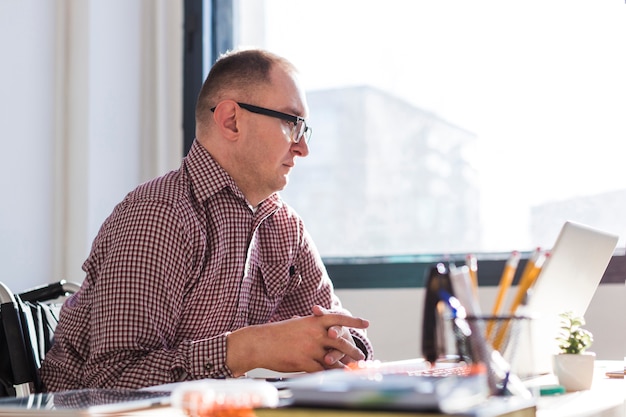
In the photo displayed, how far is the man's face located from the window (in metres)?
0.87

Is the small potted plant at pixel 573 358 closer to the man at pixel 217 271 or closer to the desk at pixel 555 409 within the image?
the desk at pixel 555 409

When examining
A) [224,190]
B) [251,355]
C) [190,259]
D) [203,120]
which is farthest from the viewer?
[203,120]

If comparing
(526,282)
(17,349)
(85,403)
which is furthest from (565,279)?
(17,349)

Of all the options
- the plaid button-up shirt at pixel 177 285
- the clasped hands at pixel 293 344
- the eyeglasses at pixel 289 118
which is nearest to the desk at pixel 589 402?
the clasped hands at pixel 293 344

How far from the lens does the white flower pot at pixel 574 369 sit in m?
1.29

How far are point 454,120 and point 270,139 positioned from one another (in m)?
0.92

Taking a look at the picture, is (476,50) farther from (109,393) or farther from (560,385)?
(109,393)

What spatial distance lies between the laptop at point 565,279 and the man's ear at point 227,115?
824 mm

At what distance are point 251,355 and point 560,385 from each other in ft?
1.63

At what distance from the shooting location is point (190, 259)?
65.7 inches

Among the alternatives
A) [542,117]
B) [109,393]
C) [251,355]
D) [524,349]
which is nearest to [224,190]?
Result: [251,355]

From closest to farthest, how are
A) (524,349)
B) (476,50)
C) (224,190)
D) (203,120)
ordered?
(524,349) < (224,190) < (203,120) < (476,50)

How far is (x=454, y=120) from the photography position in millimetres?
2697

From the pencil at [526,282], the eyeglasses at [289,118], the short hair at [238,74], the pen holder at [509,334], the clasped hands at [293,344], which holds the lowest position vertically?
the clasped hands at [293,344]
